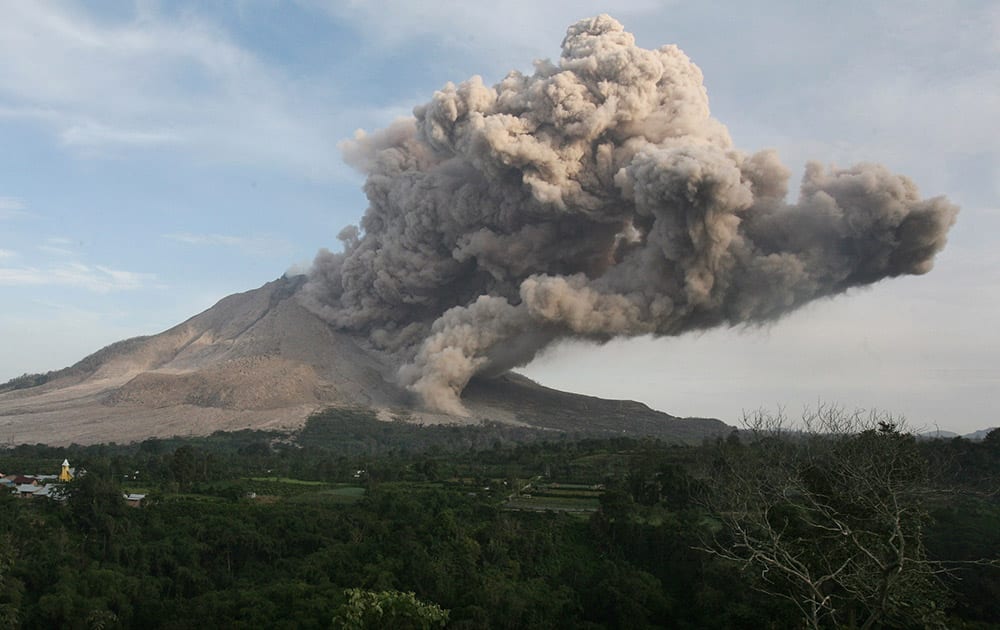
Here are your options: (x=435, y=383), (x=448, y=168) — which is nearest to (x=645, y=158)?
(x=448, y=168)

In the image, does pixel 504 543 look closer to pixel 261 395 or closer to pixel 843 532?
pixel 843 532

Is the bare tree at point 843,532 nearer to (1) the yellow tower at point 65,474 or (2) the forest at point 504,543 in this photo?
(2) the forest at point 504,543

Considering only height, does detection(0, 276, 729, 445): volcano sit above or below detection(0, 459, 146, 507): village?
above

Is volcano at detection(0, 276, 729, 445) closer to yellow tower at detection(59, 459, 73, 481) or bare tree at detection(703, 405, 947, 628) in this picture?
yellow tower at detection(59, 459, 73, 481)

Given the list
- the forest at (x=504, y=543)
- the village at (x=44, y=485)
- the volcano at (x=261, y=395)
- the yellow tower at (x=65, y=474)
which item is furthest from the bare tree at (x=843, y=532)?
the volcano at (x=261, y=395)

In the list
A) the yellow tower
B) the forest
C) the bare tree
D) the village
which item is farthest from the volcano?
the bare tree

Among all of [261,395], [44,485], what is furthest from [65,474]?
[261,395]

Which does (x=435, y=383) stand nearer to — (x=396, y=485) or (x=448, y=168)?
(x=448, y=168)
